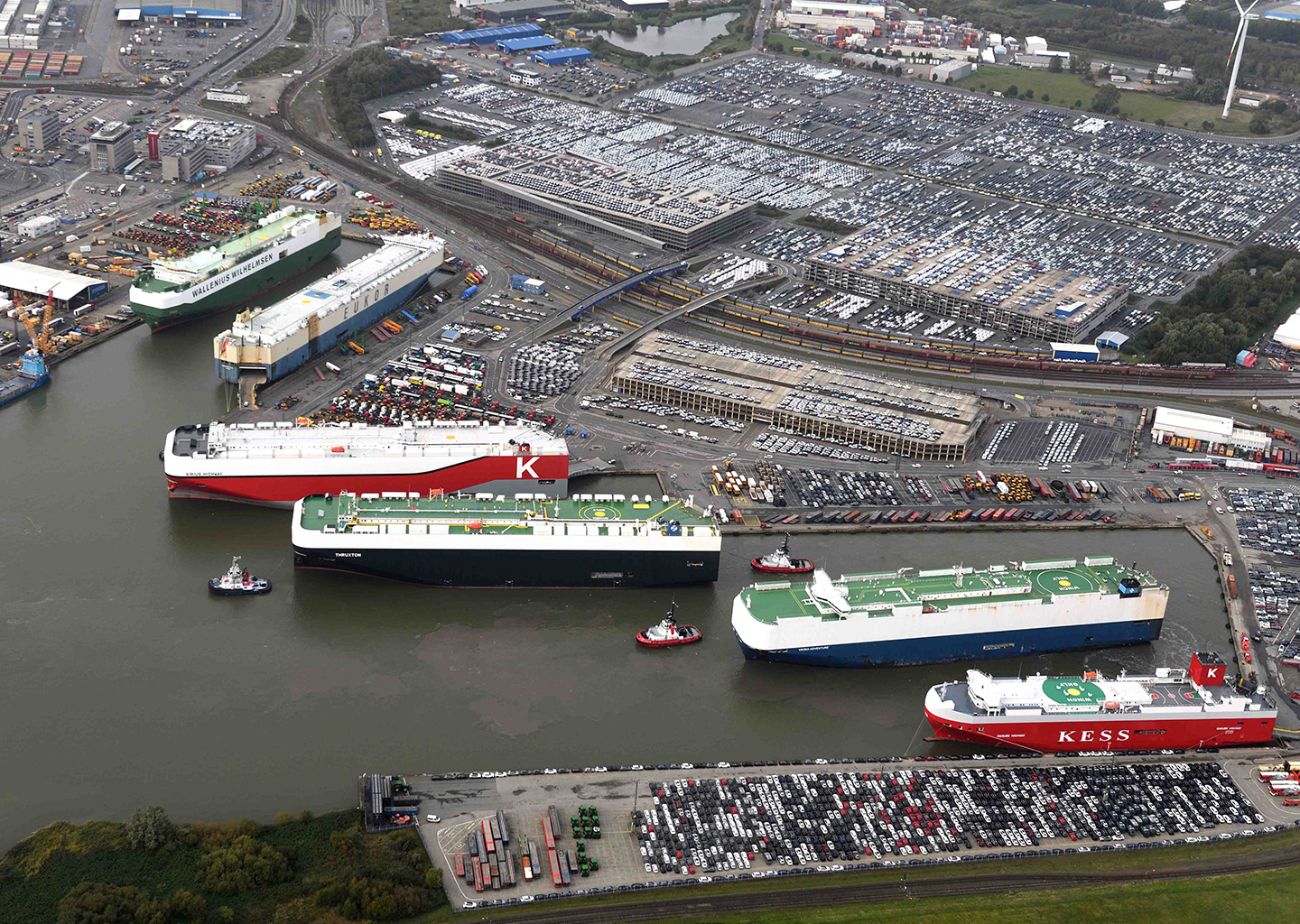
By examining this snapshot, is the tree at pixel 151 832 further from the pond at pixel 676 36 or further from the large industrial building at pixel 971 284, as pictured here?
the pond at pixel 676 36

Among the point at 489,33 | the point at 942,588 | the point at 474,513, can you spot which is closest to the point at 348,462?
the point at 474,513

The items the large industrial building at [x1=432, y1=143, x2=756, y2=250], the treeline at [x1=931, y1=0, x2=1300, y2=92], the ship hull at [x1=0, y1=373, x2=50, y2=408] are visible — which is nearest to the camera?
the ship hull at [x1=0, y1=373, x2=50, y2=408]

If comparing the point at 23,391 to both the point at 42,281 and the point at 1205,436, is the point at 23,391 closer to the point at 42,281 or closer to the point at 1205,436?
the point at 42,281

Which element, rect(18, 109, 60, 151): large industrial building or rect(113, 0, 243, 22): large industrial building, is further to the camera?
rect(113, 0, 243, 22): large industrial building

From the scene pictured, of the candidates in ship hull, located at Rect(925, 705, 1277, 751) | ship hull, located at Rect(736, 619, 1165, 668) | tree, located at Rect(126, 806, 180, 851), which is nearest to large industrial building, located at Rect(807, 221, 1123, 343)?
ship hull, located at Rect(736, 619, 1165, 668)

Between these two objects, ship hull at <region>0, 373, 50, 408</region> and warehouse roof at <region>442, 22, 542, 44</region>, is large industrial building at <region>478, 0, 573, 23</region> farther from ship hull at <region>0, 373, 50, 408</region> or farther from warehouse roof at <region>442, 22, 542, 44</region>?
ship hull at <region>0, 373, 50, 408</region>

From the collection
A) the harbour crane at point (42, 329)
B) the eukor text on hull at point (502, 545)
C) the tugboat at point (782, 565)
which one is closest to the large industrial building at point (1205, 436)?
the tugboat at point (782, 565)
